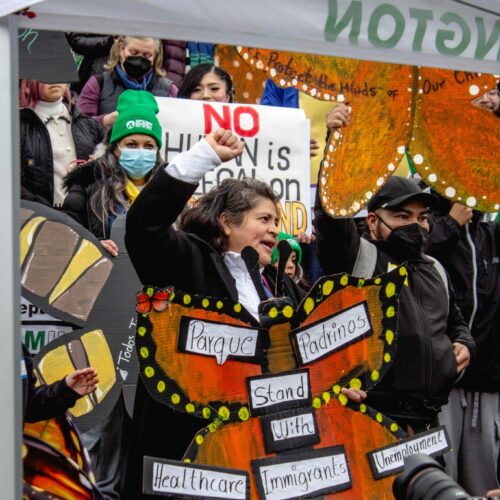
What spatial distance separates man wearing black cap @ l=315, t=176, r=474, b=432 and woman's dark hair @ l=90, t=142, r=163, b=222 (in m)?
1.07

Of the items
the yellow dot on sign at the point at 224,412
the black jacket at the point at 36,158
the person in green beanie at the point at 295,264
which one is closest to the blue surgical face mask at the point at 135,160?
the black jacket at the point at 36,158

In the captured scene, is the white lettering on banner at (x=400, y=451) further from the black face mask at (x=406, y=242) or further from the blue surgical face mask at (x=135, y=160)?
the blue surgical face mask at (x=135, y=160)

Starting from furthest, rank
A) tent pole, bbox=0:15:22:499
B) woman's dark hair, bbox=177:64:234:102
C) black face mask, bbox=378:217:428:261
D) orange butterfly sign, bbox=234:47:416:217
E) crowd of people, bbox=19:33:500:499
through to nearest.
→ woman's dark hair, bbox=177:64:234:102 < black face mask, bbox=378:217:428:261 < orange butterfly sign, bbox=234:47:416:217 < crowd of people, bbox=19:33:500:499 < tent pole, bbox=0:15:22:499

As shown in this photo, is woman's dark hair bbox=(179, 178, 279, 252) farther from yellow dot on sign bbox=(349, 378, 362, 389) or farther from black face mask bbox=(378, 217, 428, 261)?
black face mask bbox=(378, 217, 428, 261)

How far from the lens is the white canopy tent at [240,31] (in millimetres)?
3146

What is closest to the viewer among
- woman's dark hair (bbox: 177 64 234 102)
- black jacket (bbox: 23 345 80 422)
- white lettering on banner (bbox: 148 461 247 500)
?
white lettering on banner (bbox: 148 461 247 500)

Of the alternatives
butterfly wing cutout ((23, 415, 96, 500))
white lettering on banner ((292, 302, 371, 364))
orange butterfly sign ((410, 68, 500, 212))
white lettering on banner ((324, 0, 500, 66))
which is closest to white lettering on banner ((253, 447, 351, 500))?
white lettering on banner ((292, 302, 371, 364))

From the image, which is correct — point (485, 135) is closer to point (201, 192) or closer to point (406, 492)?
point (201, 192)

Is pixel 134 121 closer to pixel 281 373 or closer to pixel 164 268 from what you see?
pixel 164 268

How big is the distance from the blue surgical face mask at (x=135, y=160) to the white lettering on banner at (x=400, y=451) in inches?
80.8

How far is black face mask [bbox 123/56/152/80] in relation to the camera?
21.8ft

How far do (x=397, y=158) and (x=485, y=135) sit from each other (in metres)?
0.43

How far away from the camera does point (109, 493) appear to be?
16.0 feet

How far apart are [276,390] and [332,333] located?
11.3 inches
